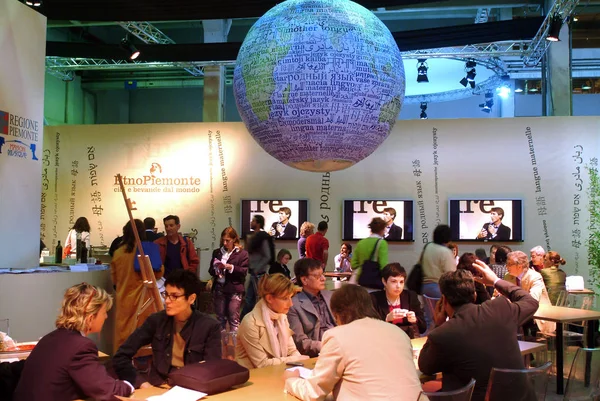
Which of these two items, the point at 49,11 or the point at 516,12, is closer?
the point at 49,11

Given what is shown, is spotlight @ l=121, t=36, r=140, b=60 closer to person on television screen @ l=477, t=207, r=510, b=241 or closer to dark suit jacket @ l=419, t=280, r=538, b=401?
person on television screen @ l=477, t=207, r=510, b=241

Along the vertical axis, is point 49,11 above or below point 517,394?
above

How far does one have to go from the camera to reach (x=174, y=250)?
6781 mm

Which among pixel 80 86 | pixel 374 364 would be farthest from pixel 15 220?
pixel 80 86

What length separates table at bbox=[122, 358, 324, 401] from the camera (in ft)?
9.09

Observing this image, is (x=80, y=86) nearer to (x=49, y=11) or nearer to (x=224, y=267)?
(x=49, y=11)

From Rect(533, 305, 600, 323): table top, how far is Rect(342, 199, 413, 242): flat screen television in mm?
4138

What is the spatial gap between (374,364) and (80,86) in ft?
47.4

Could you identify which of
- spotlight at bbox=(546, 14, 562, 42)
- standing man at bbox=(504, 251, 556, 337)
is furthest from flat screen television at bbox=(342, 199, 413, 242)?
standing man at bbox=(504, 251, 556, 337)

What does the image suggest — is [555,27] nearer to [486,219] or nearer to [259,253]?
[486,219]

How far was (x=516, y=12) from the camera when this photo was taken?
1296 centimetres

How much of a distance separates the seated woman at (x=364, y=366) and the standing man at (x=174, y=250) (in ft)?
13.9

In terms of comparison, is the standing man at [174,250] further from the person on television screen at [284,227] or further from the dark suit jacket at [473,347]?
the dark suit jacket at [473,347]

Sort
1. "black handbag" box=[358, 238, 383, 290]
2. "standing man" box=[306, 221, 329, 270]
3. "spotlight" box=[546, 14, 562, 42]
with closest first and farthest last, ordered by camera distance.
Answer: "black handbag" box=[358, 238, 383, 290] < "standing man" box=[306, 221, 329, 270] < "spotlight" box=[546, 14, 562, 42]
